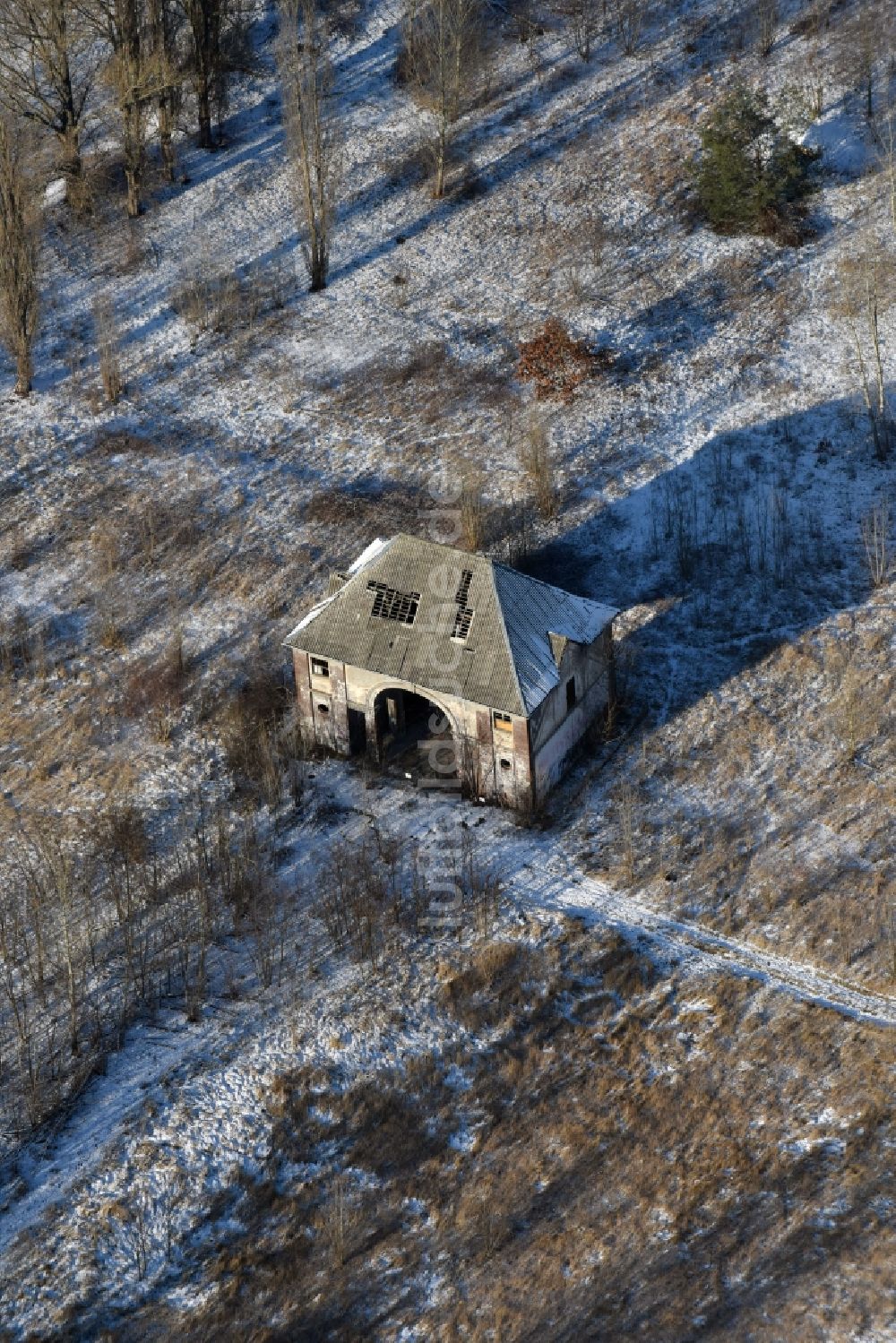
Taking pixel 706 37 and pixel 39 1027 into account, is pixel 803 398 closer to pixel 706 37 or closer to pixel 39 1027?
pixel 706 37

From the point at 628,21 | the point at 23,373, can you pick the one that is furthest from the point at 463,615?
the point at 628,21

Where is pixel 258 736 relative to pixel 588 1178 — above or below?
above

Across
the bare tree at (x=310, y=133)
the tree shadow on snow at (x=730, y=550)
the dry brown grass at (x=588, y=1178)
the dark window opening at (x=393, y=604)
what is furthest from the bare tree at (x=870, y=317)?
the dry brown grass at (x=588, y=1178)

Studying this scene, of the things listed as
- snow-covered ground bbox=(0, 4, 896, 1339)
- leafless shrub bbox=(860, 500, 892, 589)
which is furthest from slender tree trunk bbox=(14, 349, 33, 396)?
leafless shrub bbox=(860, 500, 892, 589)

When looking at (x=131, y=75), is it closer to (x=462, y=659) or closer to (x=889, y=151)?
(x=889, y=151)

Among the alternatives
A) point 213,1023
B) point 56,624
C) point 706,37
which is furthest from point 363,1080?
point 706,37
